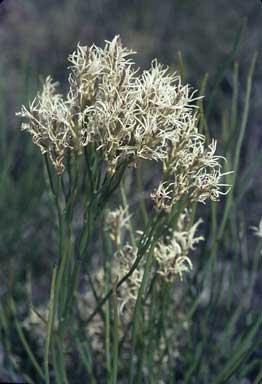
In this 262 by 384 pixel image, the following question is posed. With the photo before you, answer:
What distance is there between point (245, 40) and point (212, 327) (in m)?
1.71

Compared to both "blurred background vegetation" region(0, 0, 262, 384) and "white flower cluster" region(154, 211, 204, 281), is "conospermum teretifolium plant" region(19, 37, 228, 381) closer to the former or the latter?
"white flower cluster" region(154, 211, 204, 281)

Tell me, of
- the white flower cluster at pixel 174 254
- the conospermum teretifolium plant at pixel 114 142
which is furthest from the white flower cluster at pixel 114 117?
the white flower cluster at pixel 174 254

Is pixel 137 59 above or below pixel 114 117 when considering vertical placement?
above

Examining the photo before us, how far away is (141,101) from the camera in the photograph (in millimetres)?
587

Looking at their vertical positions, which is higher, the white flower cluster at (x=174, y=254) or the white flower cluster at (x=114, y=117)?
the white flower cluster at (x=114, y=117)

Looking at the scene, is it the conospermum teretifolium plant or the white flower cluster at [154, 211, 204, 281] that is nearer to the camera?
the conospermum teretifolium plant

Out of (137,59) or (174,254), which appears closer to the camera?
(174,254)

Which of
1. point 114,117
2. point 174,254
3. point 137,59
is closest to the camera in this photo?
point 114,117

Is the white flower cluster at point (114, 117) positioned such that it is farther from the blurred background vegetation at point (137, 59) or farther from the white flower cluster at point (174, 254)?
the blurred background vegetation at point (137, 59)

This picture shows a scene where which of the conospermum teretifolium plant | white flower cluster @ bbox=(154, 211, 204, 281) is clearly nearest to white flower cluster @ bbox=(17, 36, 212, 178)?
the conospermum teretifolium plant

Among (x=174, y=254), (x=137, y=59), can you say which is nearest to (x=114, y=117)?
(x=174, y=254)

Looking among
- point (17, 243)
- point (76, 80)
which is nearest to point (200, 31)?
point (17, 243)

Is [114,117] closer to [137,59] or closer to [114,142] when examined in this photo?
[114,142]

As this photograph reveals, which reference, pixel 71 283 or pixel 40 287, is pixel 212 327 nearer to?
pixel 71 283
